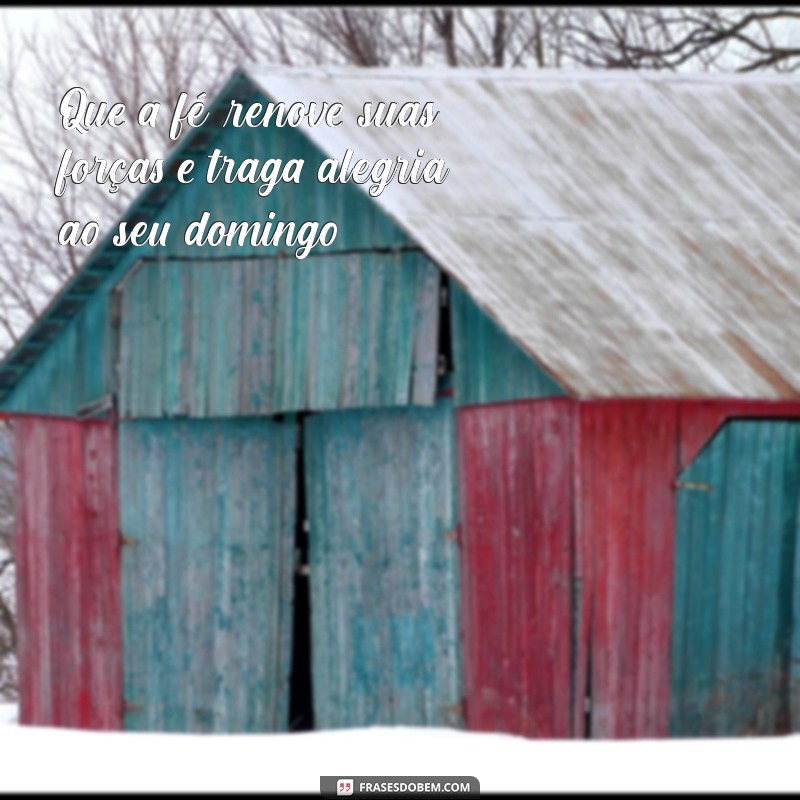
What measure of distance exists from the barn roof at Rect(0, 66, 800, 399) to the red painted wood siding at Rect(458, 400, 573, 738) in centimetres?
82

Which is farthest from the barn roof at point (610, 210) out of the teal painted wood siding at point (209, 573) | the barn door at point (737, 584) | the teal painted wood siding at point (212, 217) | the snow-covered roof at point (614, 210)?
the teal painted wood siding at point (209, 573)

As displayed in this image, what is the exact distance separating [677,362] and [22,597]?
20.6ft

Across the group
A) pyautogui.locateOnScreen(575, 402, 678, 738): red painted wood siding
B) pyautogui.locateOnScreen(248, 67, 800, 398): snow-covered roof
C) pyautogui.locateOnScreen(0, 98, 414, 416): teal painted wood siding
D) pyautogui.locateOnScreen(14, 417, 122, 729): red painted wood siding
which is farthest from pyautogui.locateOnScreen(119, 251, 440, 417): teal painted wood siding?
pyautogui.locateOnScreen(575, 402, 678, 738): red painted wood siding

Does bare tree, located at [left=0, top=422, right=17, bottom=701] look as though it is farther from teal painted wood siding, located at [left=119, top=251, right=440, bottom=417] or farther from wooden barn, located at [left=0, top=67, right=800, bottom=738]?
teal painted wood siding, located at [left=119, top=251, right=440, bottom=417]

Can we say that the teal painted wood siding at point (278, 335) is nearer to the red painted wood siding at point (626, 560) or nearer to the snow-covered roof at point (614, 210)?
the snow-covered roof at point (614, 210)

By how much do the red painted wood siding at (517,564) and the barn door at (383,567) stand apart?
176 mm

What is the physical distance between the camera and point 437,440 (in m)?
18.2

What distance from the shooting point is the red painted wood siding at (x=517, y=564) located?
17359 millimetres

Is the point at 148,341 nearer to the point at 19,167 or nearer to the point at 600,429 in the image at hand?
the point at 600,429

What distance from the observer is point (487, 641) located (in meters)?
17.9

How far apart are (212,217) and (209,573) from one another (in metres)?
2.78

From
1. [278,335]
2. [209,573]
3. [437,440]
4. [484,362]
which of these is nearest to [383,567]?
[437,440]

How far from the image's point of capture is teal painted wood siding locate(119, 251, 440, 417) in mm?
18125

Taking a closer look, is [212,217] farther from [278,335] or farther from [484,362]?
[484,362]
